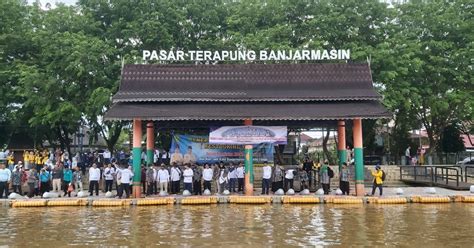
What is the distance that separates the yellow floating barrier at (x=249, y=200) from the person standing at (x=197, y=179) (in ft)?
8.79

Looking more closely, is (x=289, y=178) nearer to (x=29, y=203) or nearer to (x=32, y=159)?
(x=29, y=203)

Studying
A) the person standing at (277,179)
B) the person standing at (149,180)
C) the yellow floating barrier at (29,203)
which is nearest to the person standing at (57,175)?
the yellow floating barrier at (29,203)

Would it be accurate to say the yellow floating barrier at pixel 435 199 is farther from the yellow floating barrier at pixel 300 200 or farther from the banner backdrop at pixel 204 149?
the banner backdrop at pixel 204 149

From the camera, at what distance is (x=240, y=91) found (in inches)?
930

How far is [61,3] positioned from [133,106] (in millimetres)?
15074

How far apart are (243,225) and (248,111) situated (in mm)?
8734

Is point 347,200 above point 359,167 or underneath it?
underneath

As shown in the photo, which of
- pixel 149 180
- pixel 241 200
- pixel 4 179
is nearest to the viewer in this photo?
pixel 241 200

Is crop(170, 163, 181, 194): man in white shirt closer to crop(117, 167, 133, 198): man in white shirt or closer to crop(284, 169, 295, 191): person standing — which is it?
crop(117, 167, 133, 198): man in white shirt

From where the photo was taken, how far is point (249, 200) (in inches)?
816

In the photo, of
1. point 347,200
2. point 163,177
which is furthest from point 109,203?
point 347,200

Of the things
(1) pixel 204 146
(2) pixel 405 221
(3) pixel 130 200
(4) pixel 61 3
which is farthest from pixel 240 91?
(4) pixel 61 3

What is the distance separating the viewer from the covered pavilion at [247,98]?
871 inches

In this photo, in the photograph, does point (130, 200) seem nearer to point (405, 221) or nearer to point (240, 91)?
point (240, 91)
